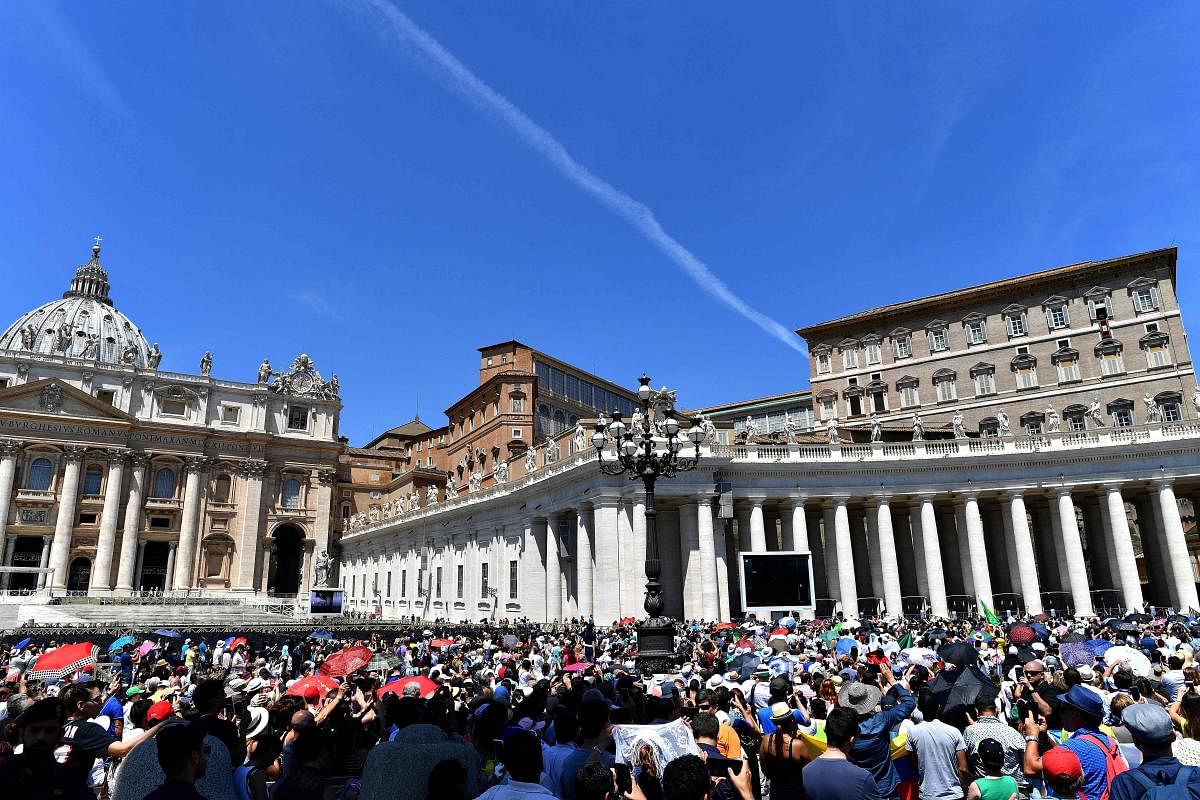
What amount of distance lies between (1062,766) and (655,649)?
10.4 metres

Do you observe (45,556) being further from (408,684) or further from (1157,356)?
(1157,356)

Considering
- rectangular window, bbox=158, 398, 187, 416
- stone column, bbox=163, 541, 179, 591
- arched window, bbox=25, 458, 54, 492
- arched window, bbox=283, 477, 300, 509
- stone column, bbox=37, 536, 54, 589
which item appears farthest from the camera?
arched window, bbox=283, 477, 300, 509

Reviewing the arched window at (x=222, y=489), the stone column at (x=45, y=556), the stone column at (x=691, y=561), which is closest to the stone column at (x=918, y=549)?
the stone column at (x=691, y=561)

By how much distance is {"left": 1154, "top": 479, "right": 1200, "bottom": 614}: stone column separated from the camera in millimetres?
34250

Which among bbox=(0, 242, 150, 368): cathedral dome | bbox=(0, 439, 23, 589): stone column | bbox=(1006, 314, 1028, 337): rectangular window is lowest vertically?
bbox=(0, 439, 23, 589): stone column

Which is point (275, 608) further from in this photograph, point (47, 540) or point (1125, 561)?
point (1125, 561)

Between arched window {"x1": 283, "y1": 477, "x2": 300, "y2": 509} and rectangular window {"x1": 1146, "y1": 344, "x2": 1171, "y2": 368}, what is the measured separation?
232 feet

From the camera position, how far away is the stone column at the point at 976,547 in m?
36.3

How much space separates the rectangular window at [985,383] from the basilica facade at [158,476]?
58.3 metres

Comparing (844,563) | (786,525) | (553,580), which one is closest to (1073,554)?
(844,563)

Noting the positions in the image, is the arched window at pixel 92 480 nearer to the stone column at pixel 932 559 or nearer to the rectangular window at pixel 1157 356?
the stone column at pixel 932 559

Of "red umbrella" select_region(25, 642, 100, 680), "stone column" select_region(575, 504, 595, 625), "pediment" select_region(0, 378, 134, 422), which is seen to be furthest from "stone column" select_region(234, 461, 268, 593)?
A: "red umbrella" select_region(25, 642, 100, 680)

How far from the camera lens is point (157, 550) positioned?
2611 inches

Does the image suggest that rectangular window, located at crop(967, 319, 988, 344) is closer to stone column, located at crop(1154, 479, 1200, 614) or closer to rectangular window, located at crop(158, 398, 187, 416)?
stone column, located at crop(1154, 479, 1200, 614)
